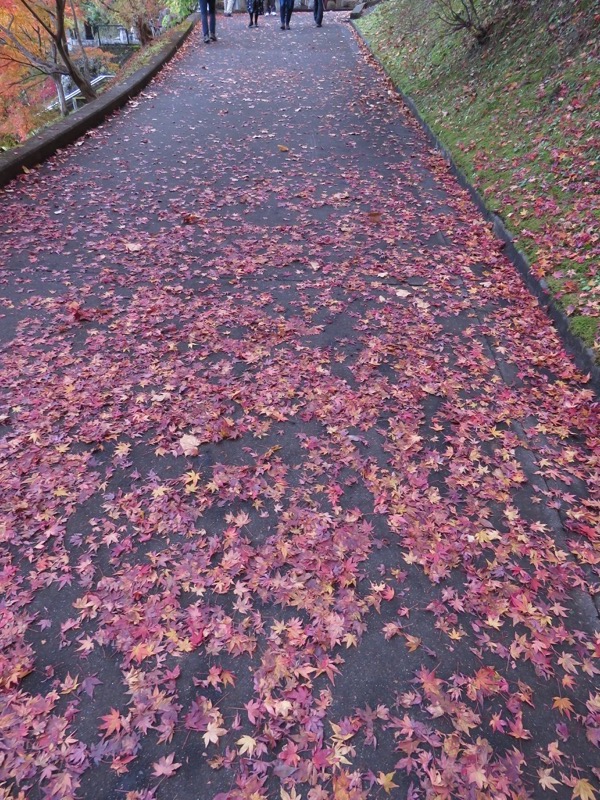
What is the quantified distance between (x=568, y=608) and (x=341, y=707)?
140 cm

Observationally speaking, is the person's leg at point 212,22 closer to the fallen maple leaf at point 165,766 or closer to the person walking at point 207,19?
the person walking at point 207,19

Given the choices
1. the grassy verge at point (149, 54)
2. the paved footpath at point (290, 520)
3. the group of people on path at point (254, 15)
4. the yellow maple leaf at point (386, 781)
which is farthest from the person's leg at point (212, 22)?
the yellow maple leaf at point (386, 781)

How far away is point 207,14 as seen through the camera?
16031 millimetres

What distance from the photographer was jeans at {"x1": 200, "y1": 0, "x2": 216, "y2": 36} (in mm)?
15391

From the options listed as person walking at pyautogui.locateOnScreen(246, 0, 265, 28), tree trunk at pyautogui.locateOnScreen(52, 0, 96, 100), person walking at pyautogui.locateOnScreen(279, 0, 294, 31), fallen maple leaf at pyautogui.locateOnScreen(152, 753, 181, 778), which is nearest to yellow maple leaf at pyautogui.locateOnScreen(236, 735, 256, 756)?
fallen maple leaf at pyautogui.locateOnScreen(152, 753, 181, 778)

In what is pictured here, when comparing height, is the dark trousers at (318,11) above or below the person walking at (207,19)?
above

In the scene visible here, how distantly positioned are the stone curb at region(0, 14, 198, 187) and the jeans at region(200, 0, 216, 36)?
2.65 m

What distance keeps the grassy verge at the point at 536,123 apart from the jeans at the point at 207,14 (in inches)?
301

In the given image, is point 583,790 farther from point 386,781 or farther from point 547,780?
point 386,781

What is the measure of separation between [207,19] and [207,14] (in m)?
0.19

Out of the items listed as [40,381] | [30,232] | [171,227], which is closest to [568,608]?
[40,381]

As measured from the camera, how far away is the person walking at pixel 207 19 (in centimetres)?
1550

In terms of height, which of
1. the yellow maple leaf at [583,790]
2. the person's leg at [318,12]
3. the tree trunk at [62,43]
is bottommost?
the yellow maple leaf at [583,790]

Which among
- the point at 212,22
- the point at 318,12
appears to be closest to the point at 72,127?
the point at 212,22
